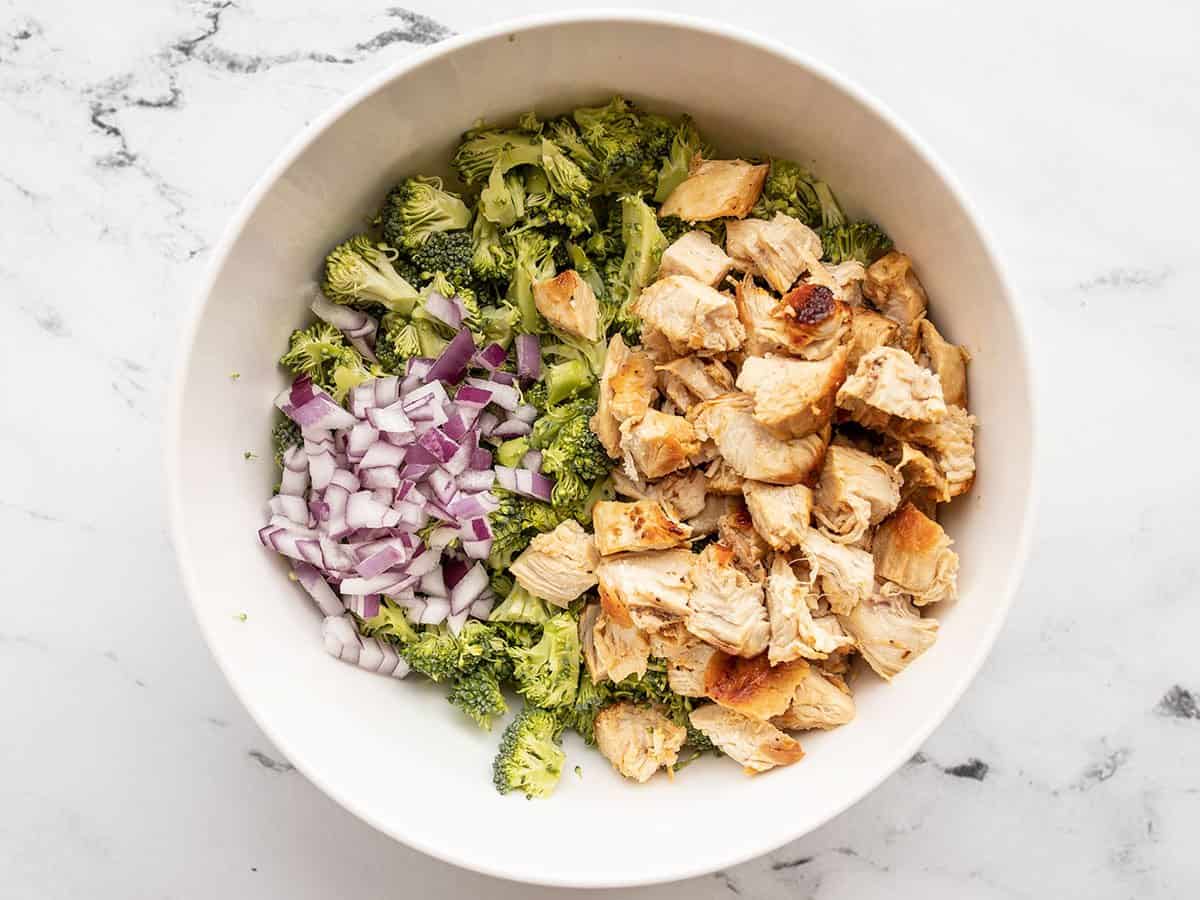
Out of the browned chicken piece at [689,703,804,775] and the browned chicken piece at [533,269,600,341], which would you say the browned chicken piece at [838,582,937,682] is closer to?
the browned chicken piece at [689,703,804,775]

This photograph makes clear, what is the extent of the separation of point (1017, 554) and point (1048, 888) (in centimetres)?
121

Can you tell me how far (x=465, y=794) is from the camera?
236cm

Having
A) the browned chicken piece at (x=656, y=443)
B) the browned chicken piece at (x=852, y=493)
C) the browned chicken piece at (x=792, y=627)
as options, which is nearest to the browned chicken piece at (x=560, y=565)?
the browned chicken piece at (x=656, y=443)

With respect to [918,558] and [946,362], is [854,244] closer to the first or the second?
[946,362]

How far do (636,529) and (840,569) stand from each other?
454 millimetres

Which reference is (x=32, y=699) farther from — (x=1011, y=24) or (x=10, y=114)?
(x=1011, y=24)

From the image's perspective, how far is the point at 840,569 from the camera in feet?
7.20

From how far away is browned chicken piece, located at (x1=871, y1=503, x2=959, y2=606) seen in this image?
2.20 metres

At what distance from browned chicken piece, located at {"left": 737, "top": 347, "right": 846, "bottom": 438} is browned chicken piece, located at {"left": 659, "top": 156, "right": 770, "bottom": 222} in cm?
38

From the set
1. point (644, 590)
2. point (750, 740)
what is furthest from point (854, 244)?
point (750, 740)

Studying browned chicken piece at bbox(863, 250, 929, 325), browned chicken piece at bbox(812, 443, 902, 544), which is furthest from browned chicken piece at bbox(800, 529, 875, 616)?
browned chicken piece at bbox(863, 250, 929, 325)

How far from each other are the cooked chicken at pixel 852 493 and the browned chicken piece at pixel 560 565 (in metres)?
0.53

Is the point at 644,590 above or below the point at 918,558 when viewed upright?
below

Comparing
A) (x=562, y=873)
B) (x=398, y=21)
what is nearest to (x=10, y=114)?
(x=398, y=21)
